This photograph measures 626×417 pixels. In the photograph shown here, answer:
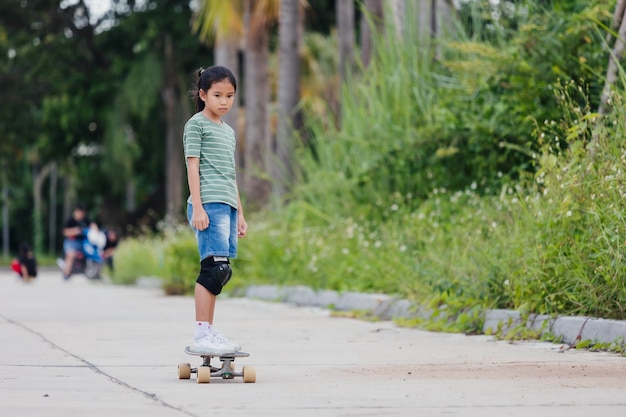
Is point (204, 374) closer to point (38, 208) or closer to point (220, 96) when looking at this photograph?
point (220, 96)

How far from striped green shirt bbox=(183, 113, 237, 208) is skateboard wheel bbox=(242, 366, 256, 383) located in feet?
3.44

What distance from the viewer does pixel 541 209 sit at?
35.9ft

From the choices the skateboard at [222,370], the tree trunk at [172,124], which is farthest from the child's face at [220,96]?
the tree trunk at [172,124]

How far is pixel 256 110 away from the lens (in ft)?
90.1

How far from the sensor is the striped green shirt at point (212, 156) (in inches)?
310

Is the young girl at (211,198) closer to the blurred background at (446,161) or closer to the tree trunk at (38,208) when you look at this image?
the blurred background at (446,161)

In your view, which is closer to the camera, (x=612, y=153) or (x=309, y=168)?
(x=612, y=153)

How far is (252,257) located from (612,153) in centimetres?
952

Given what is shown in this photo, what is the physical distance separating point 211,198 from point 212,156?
0.29 m

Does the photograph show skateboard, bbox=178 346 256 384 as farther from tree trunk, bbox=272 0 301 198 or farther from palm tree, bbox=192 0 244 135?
palm tree, bbox=192 0 244 135

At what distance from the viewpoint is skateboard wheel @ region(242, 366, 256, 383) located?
24.4ft

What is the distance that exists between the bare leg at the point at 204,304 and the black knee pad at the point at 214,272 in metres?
0.04

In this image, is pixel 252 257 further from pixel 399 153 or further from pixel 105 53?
pixel 105 53

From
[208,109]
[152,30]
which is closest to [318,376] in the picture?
[208,109]
